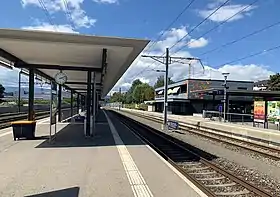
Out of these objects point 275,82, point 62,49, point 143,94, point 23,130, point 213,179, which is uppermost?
point 275,82

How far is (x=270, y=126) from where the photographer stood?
25703 mm

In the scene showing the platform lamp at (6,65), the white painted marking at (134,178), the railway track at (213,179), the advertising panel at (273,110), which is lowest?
the railway track at (213,179)

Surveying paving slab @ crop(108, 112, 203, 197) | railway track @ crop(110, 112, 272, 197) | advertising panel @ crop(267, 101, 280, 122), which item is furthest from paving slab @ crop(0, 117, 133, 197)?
advertising panel @ crop(267, 101, 280, 122)

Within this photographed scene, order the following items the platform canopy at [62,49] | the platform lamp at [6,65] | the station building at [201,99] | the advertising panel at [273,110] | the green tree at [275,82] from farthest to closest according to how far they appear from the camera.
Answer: the green tree at [275,82] → the station building at [201,99] → the advertising panel at [273,110] → the platform lamp at [6,65] → the platform canopy at [62,49]

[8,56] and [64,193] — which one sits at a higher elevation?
[8,56]

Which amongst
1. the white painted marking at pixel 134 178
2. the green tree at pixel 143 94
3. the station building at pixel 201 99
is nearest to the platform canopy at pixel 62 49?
the white painted marking at pixel 134 178

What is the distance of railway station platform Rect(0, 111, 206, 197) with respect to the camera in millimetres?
6578

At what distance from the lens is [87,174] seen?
26.6 feet

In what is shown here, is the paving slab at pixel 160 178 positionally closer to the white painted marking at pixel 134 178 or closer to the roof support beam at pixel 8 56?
the white painted marking at pixel 134 178

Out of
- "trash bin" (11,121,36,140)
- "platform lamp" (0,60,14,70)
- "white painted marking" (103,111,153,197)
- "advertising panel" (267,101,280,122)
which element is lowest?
"white painted marking" (103,111,153,197)

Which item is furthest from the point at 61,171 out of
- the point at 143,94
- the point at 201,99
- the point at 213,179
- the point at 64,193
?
the point at 143,94

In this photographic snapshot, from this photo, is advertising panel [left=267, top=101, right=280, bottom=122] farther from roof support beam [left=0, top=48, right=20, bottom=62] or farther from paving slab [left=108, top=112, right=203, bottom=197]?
roof support beam [left=0, top=48, right=20, bottom=62]

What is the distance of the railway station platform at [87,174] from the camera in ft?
21.6

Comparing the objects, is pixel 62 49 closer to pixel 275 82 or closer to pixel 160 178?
pixel 160 178
